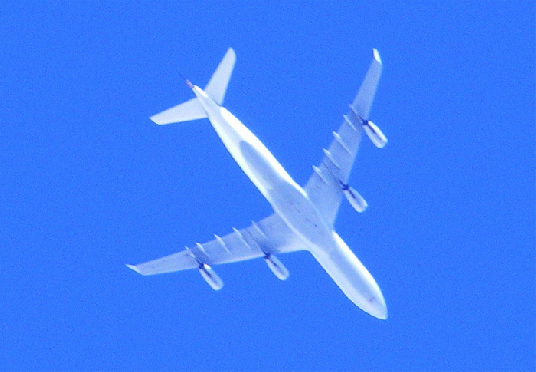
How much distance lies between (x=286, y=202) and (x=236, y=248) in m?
6.26

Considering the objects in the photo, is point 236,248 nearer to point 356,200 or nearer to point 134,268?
point 134,268

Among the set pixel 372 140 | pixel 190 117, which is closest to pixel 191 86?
pixel 190 117

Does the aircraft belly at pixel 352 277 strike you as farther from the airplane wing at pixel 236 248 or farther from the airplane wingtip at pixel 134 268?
the airplane wingtip at pixel 134 268

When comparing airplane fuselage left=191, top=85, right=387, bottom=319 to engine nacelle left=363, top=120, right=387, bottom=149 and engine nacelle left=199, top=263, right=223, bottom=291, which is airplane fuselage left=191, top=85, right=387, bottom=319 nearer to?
engine nacelle left=363, top=120, right=387, bottom=149

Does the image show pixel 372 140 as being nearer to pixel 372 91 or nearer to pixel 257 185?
pixel 372 91

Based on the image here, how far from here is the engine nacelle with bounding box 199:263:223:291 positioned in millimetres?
66500

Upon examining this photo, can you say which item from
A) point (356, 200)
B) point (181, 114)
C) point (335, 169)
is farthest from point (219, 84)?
point (356, 200)

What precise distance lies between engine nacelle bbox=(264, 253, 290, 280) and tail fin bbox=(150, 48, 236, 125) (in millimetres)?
9762

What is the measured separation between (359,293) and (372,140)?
8.76 m

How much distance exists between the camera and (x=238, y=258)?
66.3 metres

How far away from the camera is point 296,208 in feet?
202

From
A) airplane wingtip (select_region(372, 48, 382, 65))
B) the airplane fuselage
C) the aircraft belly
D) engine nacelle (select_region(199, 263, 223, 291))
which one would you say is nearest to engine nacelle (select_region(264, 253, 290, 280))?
the airplane fuselage

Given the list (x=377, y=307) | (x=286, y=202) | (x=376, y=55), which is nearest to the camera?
(x=376, y=55)

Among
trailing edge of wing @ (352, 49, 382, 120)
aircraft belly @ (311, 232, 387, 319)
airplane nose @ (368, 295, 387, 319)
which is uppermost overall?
trailing edge of wing @ (352, 49, 382, 120)
